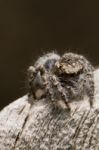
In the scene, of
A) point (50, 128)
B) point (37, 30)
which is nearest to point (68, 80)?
point (50, 128)

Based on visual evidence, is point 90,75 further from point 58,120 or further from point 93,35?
point 93,35

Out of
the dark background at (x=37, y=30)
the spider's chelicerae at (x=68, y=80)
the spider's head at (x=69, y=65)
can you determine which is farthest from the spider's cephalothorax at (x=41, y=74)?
the dark background at (x=37, y=30)

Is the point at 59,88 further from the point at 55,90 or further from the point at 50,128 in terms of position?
the point at 50,128

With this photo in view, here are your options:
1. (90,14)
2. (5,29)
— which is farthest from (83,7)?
(5,29)

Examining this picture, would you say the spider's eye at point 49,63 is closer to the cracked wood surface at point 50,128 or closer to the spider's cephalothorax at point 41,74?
the spider's cephalothorax at point 41,74

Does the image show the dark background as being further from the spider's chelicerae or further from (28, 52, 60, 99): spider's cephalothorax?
the spider's chelicerae

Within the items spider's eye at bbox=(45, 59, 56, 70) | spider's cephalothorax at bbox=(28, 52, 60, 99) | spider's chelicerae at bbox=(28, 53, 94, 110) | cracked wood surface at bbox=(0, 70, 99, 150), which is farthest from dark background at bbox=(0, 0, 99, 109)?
cracked wood surface at bbox=(0, 70, 99, 150)

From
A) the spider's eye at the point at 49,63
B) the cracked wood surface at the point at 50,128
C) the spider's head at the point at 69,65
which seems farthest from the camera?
the spider's eye at the point at 49,63
